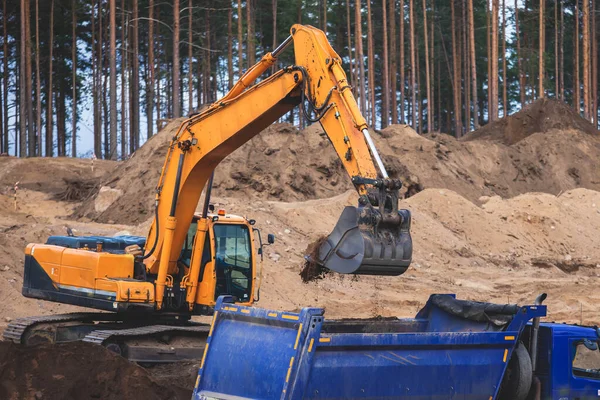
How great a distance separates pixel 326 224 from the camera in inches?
943

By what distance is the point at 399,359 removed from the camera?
7.33m

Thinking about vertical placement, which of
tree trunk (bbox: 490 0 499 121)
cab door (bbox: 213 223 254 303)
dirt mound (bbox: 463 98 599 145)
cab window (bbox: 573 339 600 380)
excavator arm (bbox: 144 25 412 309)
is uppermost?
tree trunk (bbox: 490 0 499 121)

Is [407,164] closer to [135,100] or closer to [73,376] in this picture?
[135,100]

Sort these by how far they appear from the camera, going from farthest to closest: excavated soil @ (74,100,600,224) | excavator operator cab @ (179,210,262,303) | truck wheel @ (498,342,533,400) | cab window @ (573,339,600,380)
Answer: excavated soil @ (74,100,600,224)
excavator operator cab @ (179,210,262,303)
cab window @ (573,339,600,380)
truck wheel @ (498,342,533,400)

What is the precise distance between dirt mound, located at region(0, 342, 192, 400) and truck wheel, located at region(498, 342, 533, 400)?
3.41 meters

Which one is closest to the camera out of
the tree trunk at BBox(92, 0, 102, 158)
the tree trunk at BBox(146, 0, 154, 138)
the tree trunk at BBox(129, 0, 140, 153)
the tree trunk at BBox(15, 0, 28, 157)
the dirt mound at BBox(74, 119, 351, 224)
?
the dirt mound at BBox(74, 119, 351, 224)

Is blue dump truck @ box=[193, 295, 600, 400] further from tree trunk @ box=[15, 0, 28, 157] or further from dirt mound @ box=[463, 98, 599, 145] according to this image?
dirt mound @ box=[463, 98, 599, 145]

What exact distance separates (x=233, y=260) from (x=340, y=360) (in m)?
5.47

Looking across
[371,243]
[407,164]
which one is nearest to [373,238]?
[371,243]

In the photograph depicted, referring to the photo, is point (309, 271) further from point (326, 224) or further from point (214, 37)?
point (214, 37)

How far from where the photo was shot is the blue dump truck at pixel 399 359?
700 centimetres

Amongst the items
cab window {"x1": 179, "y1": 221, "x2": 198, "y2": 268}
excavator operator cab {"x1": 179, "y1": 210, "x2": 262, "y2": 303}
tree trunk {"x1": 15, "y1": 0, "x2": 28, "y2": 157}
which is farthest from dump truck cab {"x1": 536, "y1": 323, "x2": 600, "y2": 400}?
tree trunk {"x1": 15, "y1": 0, "x2": 28, "y2": 157}

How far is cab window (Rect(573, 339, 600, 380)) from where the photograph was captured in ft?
27.2

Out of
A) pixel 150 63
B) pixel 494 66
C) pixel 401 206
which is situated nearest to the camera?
pixel 401 206
